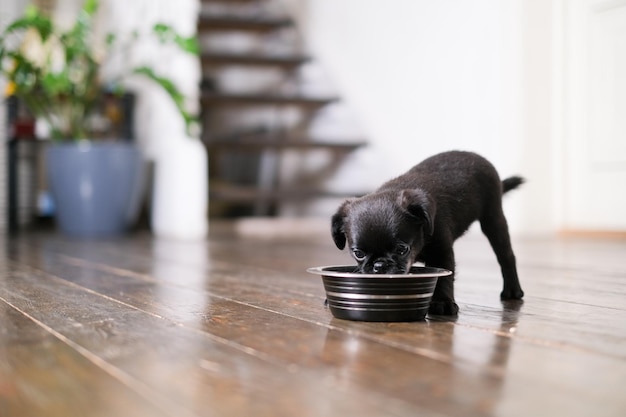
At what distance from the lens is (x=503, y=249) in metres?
1.65

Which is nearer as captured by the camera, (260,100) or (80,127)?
(80,127)

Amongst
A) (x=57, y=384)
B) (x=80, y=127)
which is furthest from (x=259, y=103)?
(x=57, y=384)

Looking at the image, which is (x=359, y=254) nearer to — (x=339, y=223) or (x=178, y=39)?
(x=339, y=223)

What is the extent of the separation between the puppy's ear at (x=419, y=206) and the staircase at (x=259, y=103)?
3.40 metres

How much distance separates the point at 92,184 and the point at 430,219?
10.9ft

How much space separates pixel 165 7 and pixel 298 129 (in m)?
1.36

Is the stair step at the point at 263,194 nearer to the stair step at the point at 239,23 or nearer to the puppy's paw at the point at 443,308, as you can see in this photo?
the stair step at the point at 239,23

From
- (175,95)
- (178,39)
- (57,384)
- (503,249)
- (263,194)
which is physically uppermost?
Result: (178,39)

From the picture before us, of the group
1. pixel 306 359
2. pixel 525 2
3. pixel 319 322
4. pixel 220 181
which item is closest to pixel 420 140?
pixel 525 2

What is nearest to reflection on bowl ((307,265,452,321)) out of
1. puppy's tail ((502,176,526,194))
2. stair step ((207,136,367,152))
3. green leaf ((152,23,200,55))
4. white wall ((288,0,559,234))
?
puppy's tail ((502,176,526,194))

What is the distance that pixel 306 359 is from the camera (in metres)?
1.00

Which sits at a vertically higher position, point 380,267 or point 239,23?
point 239,23

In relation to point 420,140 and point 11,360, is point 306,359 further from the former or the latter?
point 420,140

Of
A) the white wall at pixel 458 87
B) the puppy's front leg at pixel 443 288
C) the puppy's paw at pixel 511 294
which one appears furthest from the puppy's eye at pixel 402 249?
the white wall at pixel 458 87
